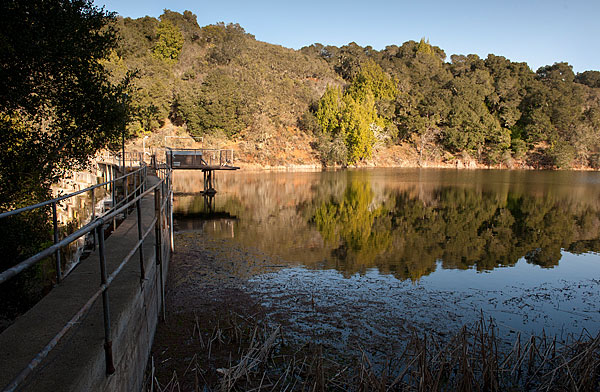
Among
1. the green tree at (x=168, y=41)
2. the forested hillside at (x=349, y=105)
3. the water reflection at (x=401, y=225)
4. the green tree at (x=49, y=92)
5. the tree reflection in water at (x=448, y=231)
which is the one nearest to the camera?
the green tree at (x=49, y=92)

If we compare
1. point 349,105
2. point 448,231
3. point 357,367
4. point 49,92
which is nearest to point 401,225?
point 448,231

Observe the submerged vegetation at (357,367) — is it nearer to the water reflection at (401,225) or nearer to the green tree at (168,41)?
the water reflection at (401,225)

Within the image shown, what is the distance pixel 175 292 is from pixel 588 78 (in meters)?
124

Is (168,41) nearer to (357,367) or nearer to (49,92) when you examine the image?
(49,92)

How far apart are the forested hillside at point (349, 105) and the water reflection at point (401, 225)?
26441mm

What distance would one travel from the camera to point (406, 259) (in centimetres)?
1334

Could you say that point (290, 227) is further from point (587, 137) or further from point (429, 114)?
point (587, 137)

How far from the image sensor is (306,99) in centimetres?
6931

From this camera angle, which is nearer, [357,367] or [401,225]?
[357,367]

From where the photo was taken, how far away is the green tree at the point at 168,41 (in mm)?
76562

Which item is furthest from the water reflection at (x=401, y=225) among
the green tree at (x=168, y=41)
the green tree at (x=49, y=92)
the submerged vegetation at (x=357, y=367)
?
the green tree at (x=168, y=41)

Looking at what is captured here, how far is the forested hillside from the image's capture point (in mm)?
57406

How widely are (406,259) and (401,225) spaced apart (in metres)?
6.00

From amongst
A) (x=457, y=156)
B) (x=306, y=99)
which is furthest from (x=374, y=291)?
(x=457, y=156)
